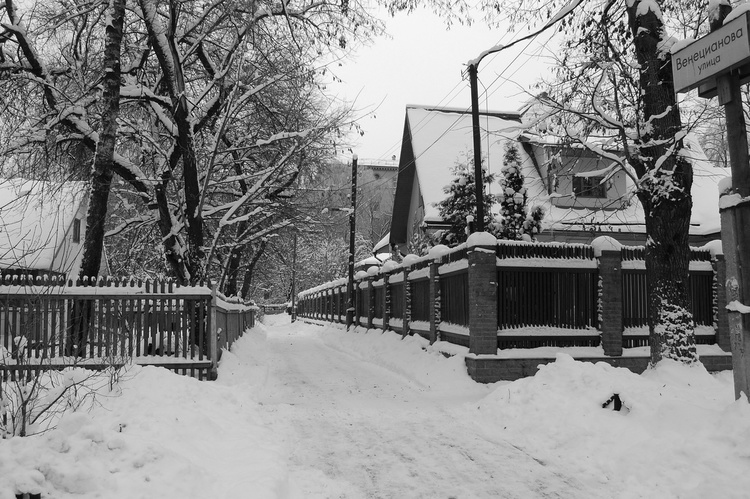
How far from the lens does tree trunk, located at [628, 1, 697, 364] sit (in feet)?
31.6

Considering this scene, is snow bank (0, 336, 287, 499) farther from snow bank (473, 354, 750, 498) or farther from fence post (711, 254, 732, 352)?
fence post (711, 254, 732, 352)

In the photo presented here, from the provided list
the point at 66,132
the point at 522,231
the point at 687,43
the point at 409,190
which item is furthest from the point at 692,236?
the point at 66,132

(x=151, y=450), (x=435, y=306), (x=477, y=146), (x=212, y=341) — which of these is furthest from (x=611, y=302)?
(x=151, y=450)

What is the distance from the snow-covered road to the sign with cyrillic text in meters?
4.41

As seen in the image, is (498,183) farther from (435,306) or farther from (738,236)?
(738,236)

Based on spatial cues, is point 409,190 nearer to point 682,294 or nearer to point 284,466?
point 682,294

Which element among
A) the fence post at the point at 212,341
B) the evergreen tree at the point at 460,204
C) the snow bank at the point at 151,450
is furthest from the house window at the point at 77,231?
the snow bank at the point at 151,450

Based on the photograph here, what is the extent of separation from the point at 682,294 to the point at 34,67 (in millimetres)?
12861

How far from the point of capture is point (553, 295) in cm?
1266

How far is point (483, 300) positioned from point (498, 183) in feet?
38.7

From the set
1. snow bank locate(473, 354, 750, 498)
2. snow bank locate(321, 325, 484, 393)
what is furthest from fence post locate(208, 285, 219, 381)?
snow bank locate(473, 354, 750, 498)

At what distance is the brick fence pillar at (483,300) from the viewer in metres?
11.8

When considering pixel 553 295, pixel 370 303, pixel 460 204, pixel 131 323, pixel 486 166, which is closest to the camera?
pixel 131 323

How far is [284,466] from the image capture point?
6145 mm
